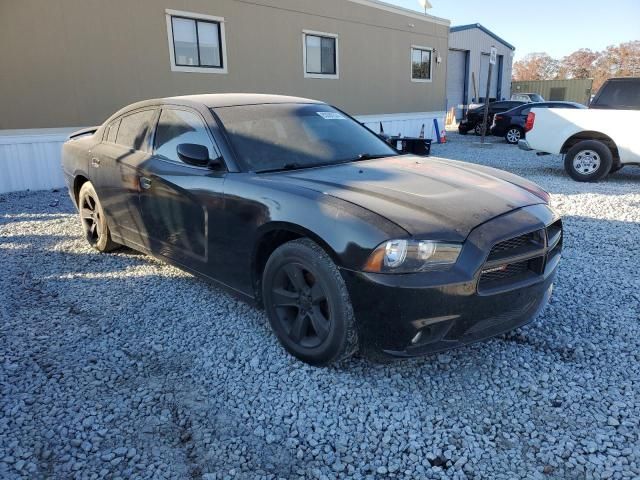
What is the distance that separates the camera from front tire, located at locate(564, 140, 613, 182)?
8344 mm

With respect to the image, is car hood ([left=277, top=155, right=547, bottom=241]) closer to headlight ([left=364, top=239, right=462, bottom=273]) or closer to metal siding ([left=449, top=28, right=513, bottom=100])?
headlight ([left=364, top=239, right=462, bottom=273])

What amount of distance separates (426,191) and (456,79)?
90.0 feet

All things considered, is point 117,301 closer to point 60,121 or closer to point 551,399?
point 551,399

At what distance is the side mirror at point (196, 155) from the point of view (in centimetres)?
324

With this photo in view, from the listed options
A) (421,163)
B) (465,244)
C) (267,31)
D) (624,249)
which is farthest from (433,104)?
(465,244)

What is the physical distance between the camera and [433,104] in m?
18.2

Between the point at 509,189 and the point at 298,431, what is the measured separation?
6.42 feet

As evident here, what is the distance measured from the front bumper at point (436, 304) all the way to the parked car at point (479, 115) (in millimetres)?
17156

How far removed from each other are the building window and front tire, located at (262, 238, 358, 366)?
15334 mm

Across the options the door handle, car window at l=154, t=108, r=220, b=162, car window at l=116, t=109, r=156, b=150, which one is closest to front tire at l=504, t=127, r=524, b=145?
car window at l=116, t=109, r=156, b=150

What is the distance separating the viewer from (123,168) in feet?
13.5

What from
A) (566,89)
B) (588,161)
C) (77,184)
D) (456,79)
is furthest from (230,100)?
(566,89)

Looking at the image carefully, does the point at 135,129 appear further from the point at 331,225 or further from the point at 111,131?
the point at 331,225

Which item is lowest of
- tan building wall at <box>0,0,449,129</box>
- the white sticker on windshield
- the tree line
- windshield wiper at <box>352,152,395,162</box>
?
windshield wiper at <box>352,152,395,162</box>
